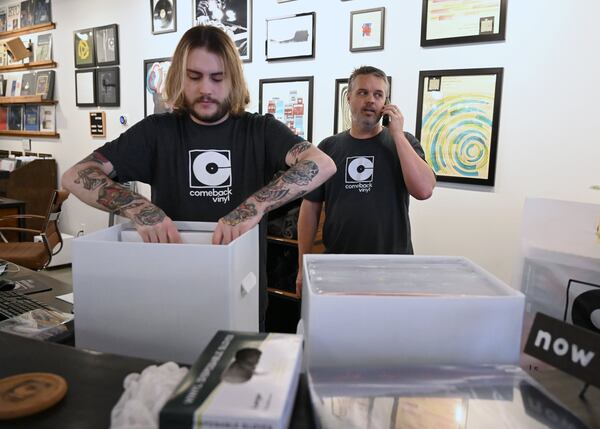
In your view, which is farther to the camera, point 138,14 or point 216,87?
point 138,14

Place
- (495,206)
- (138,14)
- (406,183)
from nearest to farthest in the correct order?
(406,183) < (495,206) < (138,14)

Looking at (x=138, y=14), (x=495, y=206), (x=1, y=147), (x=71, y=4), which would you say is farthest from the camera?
(x=1, y=147)

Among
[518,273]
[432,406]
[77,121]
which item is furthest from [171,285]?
[77,121]

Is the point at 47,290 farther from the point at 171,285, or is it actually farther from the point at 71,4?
the point at 71,4

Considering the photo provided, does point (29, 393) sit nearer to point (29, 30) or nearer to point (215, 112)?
point (215, 112)

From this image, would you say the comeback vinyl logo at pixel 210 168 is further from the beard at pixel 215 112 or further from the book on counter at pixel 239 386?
the book on counter at pixel 239 386

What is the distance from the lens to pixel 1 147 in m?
6.47

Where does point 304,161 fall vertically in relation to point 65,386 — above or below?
above

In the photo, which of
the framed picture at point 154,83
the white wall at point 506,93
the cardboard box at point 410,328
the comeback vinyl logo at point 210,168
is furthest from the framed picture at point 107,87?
the cardboard box at point 410,328

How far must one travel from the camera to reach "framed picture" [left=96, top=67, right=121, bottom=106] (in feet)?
15.9

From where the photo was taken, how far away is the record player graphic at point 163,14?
4.25 metres

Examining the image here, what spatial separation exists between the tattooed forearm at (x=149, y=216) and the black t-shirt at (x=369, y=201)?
3.76ft

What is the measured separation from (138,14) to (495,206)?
12.1 ft

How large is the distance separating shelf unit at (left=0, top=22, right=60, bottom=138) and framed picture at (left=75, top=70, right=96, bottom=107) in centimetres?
46
